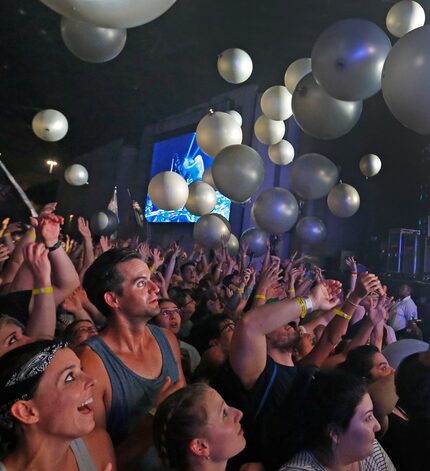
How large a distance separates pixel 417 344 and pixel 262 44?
4619 mm

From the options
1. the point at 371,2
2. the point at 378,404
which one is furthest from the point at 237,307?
the point at 371,2

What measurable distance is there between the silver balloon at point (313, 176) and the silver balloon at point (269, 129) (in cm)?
57

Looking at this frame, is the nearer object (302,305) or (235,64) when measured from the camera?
(302,305)

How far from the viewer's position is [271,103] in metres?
3.66

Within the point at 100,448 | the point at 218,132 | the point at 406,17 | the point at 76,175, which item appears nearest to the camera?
the point at 100,448

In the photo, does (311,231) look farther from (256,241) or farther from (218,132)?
(218,132)

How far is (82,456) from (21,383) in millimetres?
230

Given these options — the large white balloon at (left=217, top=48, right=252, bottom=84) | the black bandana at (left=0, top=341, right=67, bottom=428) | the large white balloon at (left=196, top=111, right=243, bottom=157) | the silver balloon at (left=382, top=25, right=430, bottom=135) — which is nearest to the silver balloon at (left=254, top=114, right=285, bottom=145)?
the large white balloon at (left=217, top=48, right=252, bottom=84)

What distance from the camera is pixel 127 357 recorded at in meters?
1.20

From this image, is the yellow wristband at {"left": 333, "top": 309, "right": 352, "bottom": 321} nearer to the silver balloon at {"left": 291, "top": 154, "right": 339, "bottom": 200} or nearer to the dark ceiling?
the silver balloon at {"left": 291, "top": 154, "right": 339, "bottom": 200}

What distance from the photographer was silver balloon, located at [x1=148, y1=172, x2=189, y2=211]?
3863 mm

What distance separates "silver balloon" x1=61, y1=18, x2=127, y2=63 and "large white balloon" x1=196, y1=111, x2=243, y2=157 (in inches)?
38.7

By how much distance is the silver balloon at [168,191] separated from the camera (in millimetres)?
3863

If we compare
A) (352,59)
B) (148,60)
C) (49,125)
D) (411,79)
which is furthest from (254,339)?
(148,60)
